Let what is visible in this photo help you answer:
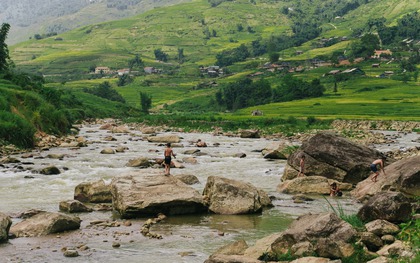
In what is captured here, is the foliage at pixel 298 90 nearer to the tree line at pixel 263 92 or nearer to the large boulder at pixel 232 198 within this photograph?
the tree line at pixel 263 92

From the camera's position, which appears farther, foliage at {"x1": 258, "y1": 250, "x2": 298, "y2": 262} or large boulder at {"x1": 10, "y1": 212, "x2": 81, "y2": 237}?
large boulder at {"x1": 10, "y1": 212, "x2": 81, "y2": 237}

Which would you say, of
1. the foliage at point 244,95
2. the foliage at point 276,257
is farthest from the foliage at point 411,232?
the foliage at point 244,95

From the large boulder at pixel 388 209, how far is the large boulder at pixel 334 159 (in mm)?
17305

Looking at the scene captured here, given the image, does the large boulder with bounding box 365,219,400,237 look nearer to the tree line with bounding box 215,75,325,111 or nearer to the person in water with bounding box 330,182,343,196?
the person in water with bounding box 330,182,343,196

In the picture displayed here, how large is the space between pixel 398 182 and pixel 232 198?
361 inches

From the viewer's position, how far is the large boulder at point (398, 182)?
93.9 feet

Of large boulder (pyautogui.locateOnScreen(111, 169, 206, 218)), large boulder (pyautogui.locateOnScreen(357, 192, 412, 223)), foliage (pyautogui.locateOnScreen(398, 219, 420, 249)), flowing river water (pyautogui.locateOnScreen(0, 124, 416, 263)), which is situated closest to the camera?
foliage (pyautogui.locateOnScreen(398, 219, 420, 249))

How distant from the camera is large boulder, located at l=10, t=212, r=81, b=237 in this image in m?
22.4

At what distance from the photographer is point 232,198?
2767 cm

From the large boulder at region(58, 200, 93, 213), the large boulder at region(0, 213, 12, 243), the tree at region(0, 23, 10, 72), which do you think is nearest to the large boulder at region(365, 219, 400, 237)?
the large boulder at region(0, 213, 12, 243)

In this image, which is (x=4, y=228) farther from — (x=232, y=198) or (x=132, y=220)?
(x=232, y=198)

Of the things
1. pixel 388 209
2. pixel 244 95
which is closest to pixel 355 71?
pixel 244 95

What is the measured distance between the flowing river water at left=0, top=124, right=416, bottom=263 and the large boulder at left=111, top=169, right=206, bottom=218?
52 cm

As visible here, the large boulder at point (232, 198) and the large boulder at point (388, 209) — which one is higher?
the large boulder at point (388, 209)
